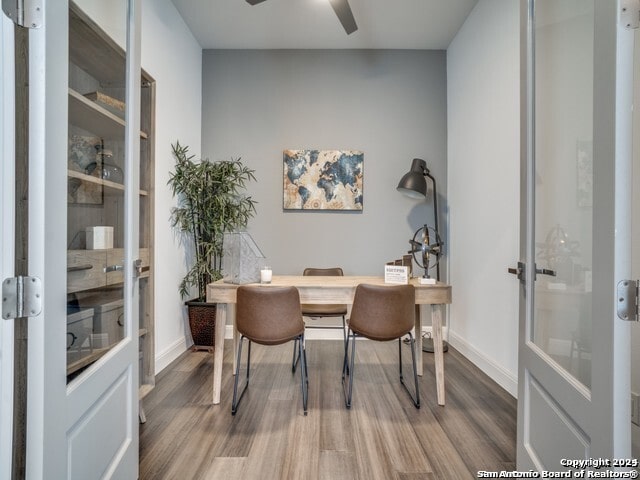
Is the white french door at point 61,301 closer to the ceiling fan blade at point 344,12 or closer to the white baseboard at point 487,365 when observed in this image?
the ceiling fan blade at point 344,12

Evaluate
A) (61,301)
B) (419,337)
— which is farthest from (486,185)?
(61,301)

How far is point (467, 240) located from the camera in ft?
11.2

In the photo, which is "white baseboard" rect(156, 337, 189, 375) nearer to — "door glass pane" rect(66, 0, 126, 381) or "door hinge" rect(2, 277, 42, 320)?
"door glass pane" rect(66, 0, 126, 381)

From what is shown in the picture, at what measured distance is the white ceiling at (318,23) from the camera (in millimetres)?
3178

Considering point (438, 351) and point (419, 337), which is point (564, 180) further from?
point (419, 337)

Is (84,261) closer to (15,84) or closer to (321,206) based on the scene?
(15,84)

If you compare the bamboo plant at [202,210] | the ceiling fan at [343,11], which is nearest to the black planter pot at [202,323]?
the bamboo plant at [202,210]

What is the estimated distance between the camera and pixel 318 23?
343 centimetres

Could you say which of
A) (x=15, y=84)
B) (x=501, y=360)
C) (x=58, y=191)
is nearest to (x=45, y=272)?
(x=58, y=191)

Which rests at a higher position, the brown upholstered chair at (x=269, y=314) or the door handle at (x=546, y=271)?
the door handle at (x=546, y=271)

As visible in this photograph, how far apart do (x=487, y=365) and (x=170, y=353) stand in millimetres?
2793

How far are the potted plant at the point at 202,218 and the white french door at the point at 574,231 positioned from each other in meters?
2.59

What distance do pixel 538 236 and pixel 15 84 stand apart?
73.9 inches

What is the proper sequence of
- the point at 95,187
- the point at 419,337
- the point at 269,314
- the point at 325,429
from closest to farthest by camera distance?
1. the point at 95,187
2. the point at 325,429
3. the point at 269,314
4. the point at 419,337
